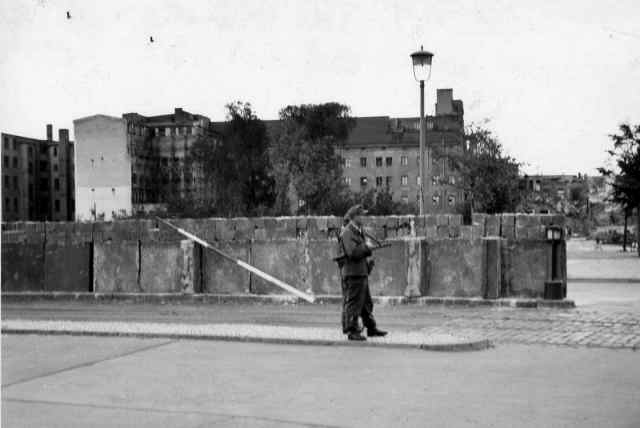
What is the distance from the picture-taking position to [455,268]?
16672mm

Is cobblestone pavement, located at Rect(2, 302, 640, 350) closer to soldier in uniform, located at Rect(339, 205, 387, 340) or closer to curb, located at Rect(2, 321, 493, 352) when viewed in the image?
curb, located at Rect(2, 321, 493, 352)

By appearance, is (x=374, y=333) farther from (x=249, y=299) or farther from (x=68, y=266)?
(x=68, y=266)

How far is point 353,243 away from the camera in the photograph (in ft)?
36.7

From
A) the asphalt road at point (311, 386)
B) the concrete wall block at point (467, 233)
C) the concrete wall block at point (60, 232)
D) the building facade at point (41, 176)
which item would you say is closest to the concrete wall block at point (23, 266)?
the concrete wall block at point (60, 232)

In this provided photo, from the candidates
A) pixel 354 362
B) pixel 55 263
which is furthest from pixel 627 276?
pixel 354 362

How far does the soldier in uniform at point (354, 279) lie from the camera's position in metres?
11.1

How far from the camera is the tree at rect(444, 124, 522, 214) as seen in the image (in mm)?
39344

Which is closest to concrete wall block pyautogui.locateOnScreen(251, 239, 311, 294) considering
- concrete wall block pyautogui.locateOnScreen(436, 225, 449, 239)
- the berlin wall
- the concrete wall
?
the berlin wall

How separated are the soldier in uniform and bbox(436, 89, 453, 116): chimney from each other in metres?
109

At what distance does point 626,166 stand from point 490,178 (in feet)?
20.4

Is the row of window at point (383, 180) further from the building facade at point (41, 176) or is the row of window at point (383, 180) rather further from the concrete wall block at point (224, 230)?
the concrete wall block at point (224, 230)

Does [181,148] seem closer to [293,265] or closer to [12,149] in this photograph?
[12,149]

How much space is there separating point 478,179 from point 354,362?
3287 centimetres

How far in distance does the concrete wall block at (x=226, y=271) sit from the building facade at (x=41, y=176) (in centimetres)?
10112
